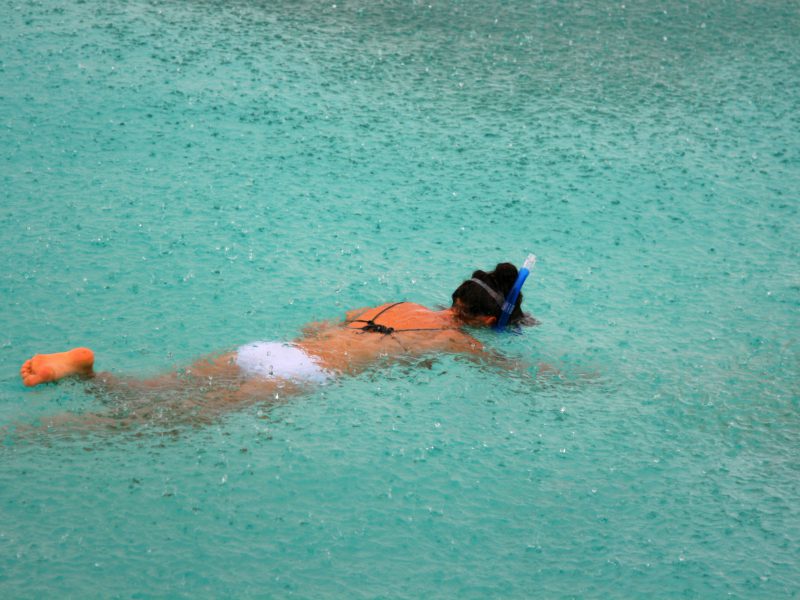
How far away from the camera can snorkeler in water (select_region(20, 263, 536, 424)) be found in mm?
A: 4422

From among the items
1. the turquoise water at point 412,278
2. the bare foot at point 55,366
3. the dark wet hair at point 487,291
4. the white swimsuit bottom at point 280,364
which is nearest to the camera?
the turquoise water at point 412,278

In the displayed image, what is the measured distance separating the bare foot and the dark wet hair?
1903 millimetres

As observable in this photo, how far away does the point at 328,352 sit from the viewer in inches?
187

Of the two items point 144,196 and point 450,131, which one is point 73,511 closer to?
point 144,196

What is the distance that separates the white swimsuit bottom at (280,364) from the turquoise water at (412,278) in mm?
124

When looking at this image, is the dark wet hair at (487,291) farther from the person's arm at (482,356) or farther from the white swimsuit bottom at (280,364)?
the white swimsuit bottom at (280,364)

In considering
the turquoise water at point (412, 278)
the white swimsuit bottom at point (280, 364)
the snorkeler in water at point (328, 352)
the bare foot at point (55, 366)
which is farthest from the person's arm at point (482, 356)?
the bare foot at point (55, 366)

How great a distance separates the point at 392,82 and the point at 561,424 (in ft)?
15.5

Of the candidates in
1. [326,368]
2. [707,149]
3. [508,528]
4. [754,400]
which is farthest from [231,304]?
[707,149]

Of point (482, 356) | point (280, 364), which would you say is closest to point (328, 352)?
point (280, 364)

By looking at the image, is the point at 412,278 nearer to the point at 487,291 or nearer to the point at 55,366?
the point at 487,291

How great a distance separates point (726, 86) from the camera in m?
8.80

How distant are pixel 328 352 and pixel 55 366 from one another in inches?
51.5

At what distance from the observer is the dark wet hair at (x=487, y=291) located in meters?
4.89
